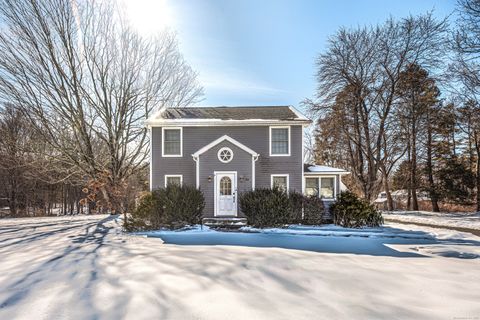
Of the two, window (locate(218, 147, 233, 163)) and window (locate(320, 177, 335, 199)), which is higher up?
window (locate(218, 147, 233, 163))

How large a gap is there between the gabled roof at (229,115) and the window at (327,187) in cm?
306

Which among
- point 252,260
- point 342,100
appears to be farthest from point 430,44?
point 252,260

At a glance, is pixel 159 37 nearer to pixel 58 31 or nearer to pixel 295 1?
pixel 58 31

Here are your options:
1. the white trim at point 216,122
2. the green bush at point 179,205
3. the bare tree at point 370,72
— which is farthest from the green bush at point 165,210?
the bare tree at point 370,72

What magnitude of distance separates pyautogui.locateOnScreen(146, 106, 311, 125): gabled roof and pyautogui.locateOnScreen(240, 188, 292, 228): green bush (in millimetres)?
3994

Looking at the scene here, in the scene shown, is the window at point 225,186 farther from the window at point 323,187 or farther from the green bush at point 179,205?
Result: the window at point 323,187

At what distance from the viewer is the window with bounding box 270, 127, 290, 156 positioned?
14.3 meters

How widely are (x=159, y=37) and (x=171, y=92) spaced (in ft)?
11.8

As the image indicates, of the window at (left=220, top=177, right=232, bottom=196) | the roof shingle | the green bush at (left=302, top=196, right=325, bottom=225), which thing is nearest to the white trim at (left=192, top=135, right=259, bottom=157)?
the window at (left=220, top=177, right=232, bottom=196)

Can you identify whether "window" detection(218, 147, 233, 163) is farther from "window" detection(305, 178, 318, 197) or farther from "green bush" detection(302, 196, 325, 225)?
"window" detection(305, 178, 318, 197)

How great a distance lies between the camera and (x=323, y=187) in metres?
14.4

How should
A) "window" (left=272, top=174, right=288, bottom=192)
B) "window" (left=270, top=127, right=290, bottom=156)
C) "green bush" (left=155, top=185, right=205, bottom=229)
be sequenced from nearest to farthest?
"green bush" (left=155, top=185, right=205, bottom=229), "window" (left=272, top=174, right=288, bottom=192), "window" (left=270, top=127, right=290, bottom=156)

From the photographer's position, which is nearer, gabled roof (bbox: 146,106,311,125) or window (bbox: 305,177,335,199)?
gabled roof (bbox: 146,106,311,125)

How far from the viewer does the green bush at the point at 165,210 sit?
36.7ft
